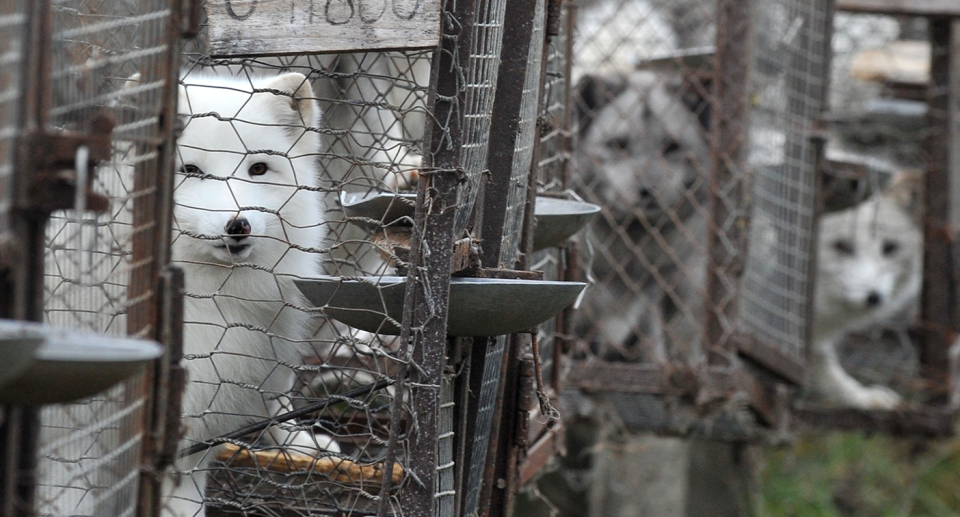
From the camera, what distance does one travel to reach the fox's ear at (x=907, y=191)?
5.23 meters

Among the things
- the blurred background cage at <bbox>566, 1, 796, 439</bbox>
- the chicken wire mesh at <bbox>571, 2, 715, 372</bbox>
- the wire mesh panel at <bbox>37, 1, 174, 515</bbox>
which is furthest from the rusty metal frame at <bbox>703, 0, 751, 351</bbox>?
the wire mesh panel at <bbox>37, 1, 174, 515</bbox>

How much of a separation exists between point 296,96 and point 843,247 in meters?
4.57

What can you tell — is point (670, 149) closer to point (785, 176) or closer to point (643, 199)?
point (643, 199)

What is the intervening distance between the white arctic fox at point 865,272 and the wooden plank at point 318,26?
13.5ft

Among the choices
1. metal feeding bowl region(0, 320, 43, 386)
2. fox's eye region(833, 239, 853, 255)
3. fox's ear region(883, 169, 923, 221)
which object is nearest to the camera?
metal feeding bowl region(0, 320, 43, 386)

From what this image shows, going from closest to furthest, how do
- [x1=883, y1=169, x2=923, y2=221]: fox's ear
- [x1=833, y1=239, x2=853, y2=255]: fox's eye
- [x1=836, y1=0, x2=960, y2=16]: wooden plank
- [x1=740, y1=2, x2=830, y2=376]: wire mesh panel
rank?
[x1=740, y1=2, x2=830, y2=376]: wire mesh panel → [x1=836, y1=0, x2=960, y2=16]: wooden plank → [x1=883, y1=169, x2=923, y2=221]: fox's ear → [x1=833, y1=239, x2=853, y2=255]: fox's eye

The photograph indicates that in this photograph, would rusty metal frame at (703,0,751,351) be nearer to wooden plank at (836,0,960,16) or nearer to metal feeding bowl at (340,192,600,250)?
wooden plank at (836,0,960,16)

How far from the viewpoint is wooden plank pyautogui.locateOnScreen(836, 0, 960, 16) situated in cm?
381

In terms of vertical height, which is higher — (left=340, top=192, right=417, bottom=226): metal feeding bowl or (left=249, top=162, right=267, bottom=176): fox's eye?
(left=249, top=162, right=267, bottom=176): fox's eye

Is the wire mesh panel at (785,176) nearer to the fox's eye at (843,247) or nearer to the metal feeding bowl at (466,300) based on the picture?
the metal feeding bowl at (466,300)

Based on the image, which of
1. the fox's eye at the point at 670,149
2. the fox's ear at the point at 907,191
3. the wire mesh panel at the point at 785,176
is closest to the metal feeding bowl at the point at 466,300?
the wire mesh panel at the point at 785,176

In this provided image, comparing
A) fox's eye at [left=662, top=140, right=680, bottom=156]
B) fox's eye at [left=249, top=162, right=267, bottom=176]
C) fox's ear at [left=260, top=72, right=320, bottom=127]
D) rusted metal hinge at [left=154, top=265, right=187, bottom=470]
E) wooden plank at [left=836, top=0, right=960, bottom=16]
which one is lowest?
rusted metal hinge at [left=154, top=265, right=187, bottom=470]

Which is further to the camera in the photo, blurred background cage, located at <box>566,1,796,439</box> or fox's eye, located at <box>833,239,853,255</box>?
fox's eye, located at <box>833,239,853,255</box>

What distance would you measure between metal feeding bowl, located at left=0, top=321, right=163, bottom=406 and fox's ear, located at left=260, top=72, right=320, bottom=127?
105 centimetres
